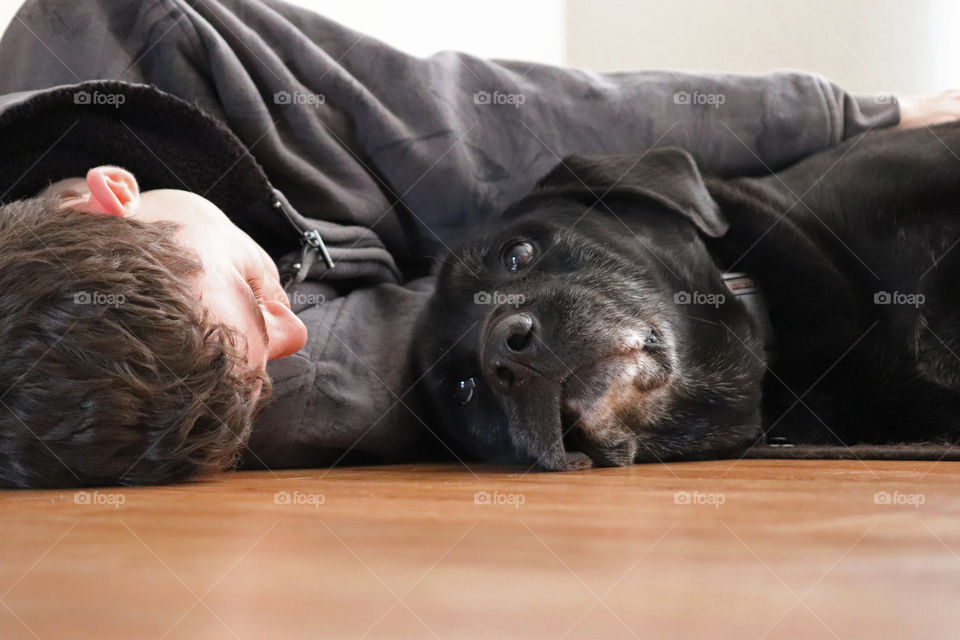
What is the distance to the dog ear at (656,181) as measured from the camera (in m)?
1.49

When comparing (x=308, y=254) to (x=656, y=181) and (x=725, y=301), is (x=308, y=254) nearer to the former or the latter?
(x=656, y=181)

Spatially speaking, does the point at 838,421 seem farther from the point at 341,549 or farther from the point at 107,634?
the point at 107,634

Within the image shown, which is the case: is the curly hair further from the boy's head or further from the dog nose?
the dog nose

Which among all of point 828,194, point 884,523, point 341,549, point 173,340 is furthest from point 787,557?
point 828,194

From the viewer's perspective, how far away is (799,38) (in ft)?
10.1

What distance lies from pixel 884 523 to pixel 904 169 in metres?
1.03

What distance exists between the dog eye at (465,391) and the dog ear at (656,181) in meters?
0.40

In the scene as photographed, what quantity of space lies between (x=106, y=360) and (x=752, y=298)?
3.38ft

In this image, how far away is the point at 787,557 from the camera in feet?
1.81

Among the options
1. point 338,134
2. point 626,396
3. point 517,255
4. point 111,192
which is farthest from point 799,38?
point 111,192

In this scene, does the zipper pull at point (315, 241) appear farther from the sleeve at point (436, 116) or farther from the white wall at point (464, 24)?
the white wall at point (464, 24)

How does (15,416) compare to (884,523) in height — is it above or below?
below

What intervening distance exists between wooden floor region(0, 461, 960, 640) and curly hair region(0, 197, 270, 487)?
0.11 meters

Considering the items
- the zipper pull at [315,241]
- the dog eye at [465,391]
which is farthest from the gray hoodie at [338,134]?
the dog eye at [465,391]
